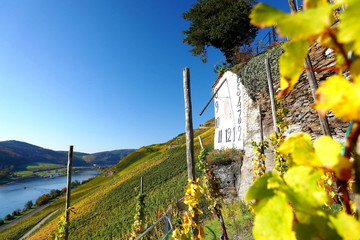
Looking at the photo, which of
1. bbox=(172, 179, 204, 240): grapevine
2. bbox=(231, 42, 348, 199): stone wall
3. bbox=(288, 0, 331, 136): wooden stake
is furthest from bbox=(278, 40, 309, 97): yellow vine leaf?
bbox=(231, 42, 348, 199): stone wall

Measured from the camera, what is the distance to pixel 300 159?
10.0 inches

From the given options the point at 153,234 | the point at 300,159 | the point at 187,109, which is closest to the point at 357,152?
the point at 300,159

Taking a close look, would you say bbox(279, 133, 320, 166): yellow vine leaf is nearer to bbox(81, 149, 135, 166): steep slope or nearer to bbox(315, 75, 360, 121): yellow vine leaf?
bbox(315, 75, 360, 121): yellow vine leaf

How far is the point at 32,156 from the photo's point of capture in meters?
112

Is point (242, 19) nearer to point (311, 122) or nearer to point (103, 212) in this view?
point (311, 122)

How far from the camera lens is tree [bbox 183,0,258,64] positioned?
12.6 metres

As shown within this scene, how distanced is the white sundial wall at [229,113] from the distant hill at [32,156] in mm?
108983

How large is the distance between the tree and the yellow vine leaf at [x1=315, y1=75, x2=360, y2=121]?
13.2m

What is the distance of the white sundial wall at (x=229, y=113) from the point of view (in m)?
9.95

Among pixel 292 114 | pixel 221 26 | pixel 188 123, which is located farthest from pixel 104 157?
pixel 188 123

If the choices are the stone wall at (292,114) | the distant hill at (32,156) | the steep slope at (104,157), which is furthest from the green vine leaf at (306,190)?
the steep slope at (104,157)

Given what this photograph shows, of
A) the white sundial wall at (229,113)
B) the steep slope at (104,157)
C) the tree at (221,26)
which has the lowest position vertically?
the steep slope at (104,157)

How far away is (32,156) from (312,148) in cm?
14410

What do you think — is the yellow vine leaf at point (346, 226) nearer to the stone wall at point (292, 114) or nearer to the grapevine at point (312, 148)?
the grapevine at point (312, 148)
